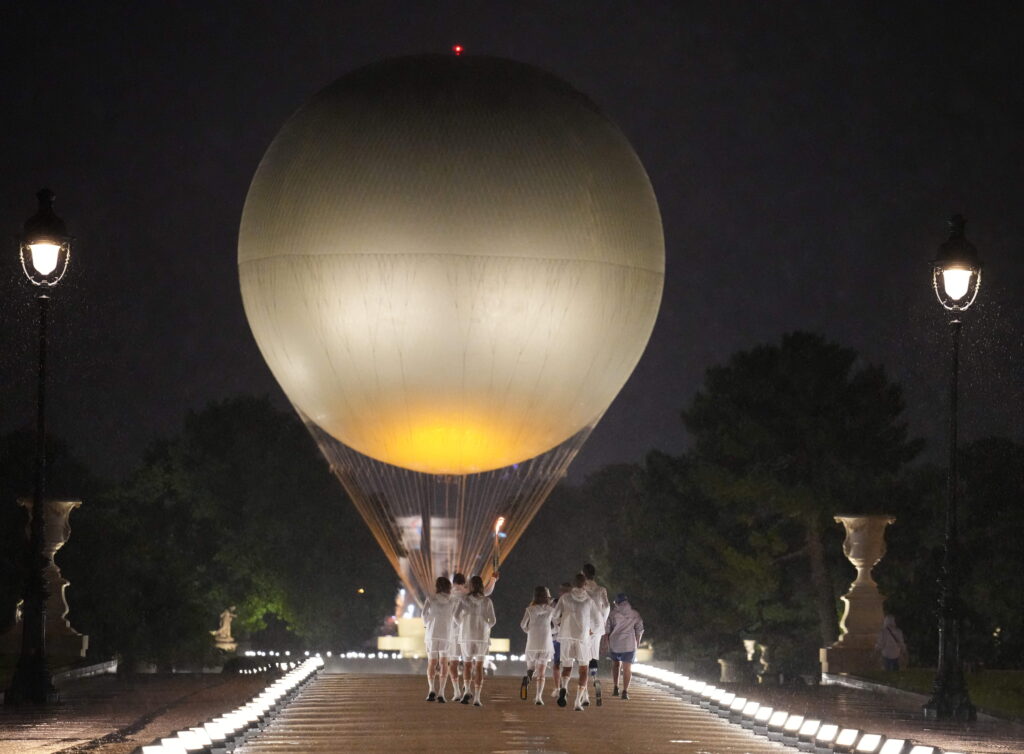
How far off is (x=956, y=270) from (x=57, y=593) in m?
16.4

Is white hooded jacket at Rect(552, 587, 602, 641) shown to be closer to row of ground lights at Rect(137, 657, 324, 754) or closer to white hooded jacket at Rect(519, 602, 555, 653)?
white hooded jacket at Rect(519, 602, 555, 653)

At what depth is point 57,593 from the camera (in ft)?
111

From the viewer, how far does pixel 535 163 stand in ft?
98.0

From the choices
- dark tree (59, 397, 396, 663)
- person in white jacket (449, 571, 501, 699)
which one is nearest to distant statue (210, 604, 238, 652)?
dark tree (59, 397, 396, 663)

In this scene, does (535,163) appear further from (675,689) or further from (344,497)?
(344,497)

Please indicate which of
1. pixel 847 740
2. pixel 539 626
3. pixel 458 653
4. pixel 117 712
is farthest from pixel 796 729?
pixel 117 712

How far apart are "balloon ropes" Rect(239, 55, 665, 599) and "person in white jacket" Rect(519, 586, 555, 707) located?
538 cm

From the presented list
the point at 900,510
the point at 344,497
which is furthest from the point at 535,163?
the point at 344,497

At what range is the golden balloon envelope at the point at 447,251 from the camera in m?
29.8

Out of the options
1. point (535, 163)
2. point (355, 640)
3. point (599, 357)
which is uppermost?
point (535, 163)

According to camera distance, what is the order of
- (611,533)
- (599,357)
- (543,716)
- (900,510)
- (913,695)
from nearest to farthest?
(543,716)
(913,695)
(599,357)
(900,510)
(611,533)

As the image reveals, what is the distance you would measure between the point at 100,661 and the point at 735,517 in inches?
1199

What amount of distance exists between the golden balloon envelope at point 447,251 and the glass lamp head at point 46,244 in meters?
5.09

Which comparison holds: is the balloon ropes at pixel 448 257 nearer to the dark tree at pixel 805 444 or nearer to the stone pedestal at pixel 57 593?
the stone pedestal at pixel 57 593
